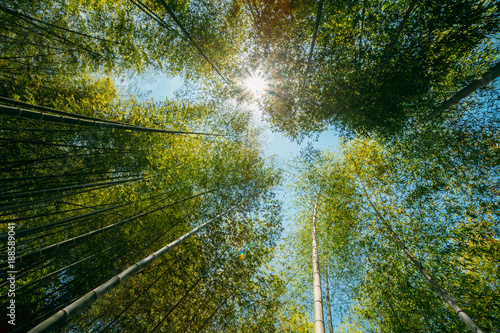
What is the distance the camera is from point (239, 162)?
5.26m

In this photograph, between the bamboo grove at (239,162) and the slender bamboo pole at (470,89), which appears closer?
the slender bamboo pole at (470,89)

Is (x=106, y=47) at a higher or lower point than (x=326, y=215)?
higher

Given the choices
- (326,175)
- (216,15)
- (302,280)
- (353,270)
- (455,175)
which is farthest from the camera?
(326,175)

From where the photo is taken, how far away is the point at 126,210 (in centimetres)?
392

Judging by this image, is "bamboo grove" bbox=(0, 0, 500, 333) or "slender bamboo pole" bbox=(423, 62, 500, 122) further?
"bamboo grove" bbox=(0, 0, 500, 333)

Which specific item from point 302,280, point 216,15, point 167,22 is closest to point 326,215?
point 302,280

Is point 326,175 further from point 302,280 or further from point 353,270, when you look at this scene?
point 302,280

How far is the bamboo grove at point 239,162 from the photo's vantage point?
9.76ft

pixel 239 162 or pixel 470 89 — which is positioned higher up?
pixel 239 162

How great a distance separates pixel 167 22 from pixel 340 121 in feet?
15.2

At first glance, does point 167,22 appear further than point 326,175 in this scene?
No

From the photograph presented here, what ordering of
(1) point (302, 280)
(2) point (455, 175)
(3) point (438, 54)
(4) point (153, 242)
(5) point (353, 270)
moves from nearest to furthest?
(3) point (438, 54)
(2) point (455, 175)
(4) point (153, 242)
(5) point (353, 270)
(1) point (302, 280)

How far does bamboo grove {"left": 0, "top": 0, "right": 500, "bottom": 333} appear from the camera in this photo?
2975mm

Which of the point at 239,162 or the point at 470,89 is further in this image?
the point at 239,162
